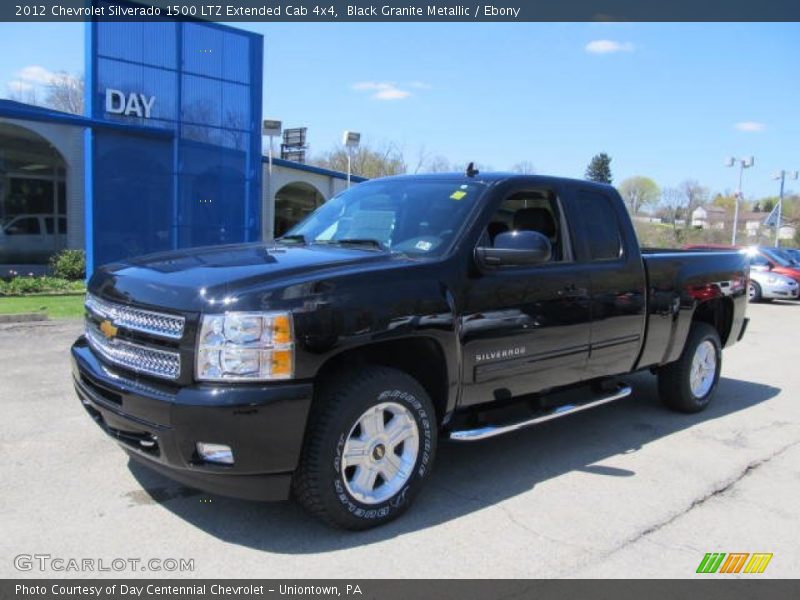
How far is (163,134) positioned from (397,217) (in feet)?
38.4

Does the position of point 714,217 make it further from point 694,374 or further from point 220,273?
point 220,273

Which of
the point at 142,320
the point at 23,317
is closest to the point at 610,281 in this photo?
the point at 142,320

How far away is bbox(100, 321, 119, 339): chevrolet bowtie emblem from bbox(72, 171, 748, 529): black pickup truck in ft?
0.04

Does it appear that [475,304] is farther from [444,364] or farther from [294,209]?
[294,209]

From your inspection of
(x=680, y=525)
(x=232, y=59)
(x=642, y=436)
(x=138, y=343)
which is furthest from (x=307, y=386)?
(x=232, y=59)

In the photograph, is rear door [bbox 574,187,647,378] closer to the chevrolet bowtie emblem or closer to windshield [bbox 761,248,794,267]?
the chevrolet bowtie emblem

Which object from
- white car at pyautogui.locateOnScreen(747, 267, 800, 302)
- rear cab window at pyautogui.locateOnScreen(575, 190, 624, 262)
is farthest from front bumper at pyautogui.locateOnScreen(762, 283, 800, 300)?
rear cab window at pyautogui.locateOnScreen(575, 190, 624, 262)

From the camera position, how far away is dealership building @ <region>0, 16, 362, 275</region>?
13828 millimetres

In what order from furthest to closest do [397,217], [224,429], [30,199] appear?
[30,199]
[397,217]
[224,429]

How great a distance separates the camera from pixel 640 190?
281 feet

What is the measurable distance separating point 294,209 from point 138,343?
23585 mm

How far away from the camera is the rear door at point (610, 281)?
5.02 m

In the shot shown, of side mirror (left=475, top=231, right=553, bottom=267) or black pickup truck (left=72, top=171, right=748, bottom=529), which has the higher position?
side mirror (left=475, top=231, right=553, bottom=267)

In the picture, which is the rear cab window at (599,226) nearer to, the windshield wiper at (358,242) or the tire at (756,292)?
the windshield wiper at (358,242)
